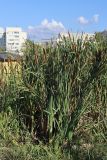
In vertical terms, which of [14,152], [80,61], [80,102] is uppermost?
[80,61]

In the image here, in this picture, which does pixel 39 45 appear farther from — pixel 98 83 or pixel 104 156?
pixel 104 156

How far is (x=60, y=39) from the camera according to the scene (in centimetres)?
813

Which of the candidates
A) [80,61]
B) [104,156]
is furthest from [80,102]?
[104,156]

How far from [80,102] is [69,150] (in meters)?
0.84

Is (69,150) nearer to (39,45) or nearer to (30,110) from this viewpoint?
(30,110)

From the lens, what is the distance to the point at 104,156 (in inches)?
265

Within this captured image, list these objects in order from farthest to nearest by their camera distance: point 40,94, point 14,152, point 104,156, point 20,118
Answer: point 20,118
point 40,94
point 14,152
point 104,156

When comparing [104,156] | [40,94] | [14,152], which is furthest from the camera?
[40,94]

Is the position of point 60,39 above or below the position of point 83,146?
above

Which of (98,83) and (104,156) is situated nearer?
(104,156)

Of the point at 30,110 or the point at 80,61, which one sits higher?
the point at 80,61

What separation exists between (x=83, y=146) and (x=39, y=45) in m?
2.03

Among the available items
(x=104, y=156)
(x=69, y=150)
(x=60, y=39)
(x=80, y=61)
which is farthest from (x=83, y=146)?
(x=60, y=39)

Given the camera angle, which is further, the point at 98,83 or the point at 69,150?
the point at 98,83
